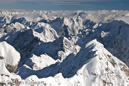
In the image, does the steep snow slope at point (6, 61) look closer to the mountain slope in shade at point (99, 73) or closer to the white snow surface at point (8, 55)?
the white snow surface at point (8, 55)

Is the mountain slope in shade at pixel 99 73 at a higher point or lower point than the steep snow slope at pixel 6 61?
lower

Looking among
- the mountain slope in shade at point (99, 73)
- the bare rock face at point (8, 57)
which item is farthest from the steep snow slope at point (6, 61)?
the mountain slope in shade at point (99, 73)

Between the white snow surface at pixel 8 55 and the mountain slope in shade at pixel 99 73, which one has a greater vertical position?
the white snow surface at pixel 8 55

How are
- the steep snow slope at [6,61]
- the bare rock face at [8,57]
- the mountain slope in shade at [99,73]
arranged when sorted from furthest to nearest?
the mountain slope in shade at [99,73], the bare rock face at [8,57], the steep snow slope at [6,61]

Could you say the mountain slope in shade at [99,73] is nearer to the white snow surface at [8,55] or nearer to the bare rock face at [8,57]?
the bare rock face at [8,57]

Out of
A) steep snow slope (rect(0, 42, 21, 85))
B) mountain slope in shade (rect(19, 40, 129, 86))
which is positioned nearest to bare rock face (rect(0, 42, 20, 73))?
steep snow slope (rect(0, 42, 21, 85))

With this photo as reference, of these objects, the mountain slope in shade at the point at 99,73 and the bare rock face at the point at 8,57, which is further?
the mountain slope in shade at the point at 99,73

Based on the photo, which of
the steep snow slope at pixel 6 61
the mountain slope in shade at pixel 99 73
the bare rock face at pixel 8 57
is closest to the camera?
the steep snow slope at pixel 6 61

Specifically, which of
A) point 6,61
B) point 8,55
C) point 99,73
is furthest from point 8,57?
point 99,73

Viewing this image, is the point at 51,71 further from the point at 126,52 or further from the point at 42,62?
the point at 126,52

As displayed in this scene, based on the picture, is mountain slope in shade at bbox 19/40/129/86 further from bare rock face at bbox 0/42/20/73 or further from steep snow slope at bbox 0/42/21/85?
bare rock face at bbox 0/42/20/73

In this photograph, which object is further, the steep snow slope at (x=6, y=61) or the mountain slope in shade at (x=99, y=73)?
the mountain slope in shade at (x=99, y=73)
